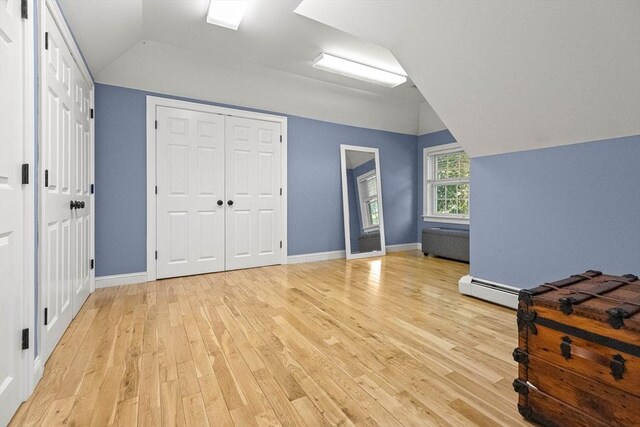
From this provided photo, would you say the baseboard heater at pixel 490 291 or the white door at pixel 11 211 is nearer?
the white door at pixel 11 211

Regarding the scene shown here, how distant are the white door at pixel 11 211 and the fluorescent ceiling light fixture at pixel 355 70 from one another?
9.49ft

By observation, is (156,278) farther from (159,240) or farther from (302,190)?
(302,190)

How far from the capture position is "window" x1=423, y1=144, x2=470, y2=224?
527cm

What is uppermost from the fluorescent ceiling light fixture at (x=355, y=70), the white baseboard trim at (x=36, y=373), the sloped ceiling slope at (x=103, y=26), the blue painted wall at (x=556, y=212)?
the fluorescent ceiling light fixture at (x=355, y=70)

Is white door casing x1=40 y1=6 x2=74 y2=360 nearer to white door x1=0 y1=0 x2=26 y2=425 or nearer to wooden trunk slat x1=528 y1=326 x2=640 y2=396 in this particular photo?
white door x1=0 y1=0 x2=26 y2=425

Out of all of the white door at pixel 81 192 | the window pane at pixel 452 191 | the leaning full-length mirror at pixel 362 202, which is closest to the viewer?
the white door at pixel 81 192

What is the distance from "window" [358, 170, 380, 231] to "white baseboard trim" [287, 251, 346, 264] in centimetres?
71

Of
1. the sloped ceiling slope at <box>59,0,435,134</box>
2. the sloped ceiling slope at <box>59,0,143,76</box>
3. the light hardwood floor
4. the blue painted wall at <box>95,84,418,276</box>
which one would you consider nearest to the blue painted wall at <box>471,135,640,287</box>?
the light hardwood floor

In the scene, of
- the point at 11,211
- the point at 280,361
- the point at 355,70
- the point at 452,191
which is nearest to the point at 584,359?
the point at 280,361

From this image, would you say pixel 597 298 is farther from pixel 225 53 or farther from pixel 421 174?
pixel 421 174

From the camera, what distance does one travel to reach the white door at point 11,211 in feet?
4.00

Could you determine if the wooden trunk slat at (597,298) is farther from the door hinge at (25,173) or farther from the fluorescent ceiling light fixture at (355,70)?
the fluorescent ceiling light fixture at (355,70)

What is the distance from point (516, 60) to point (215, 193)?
349cm

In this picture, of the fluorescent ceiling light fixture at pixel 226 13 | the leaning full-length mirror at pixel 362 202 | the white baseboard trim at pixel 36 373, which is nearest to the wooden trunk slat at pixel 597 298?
the white baseboard trim at pixel 36 373
